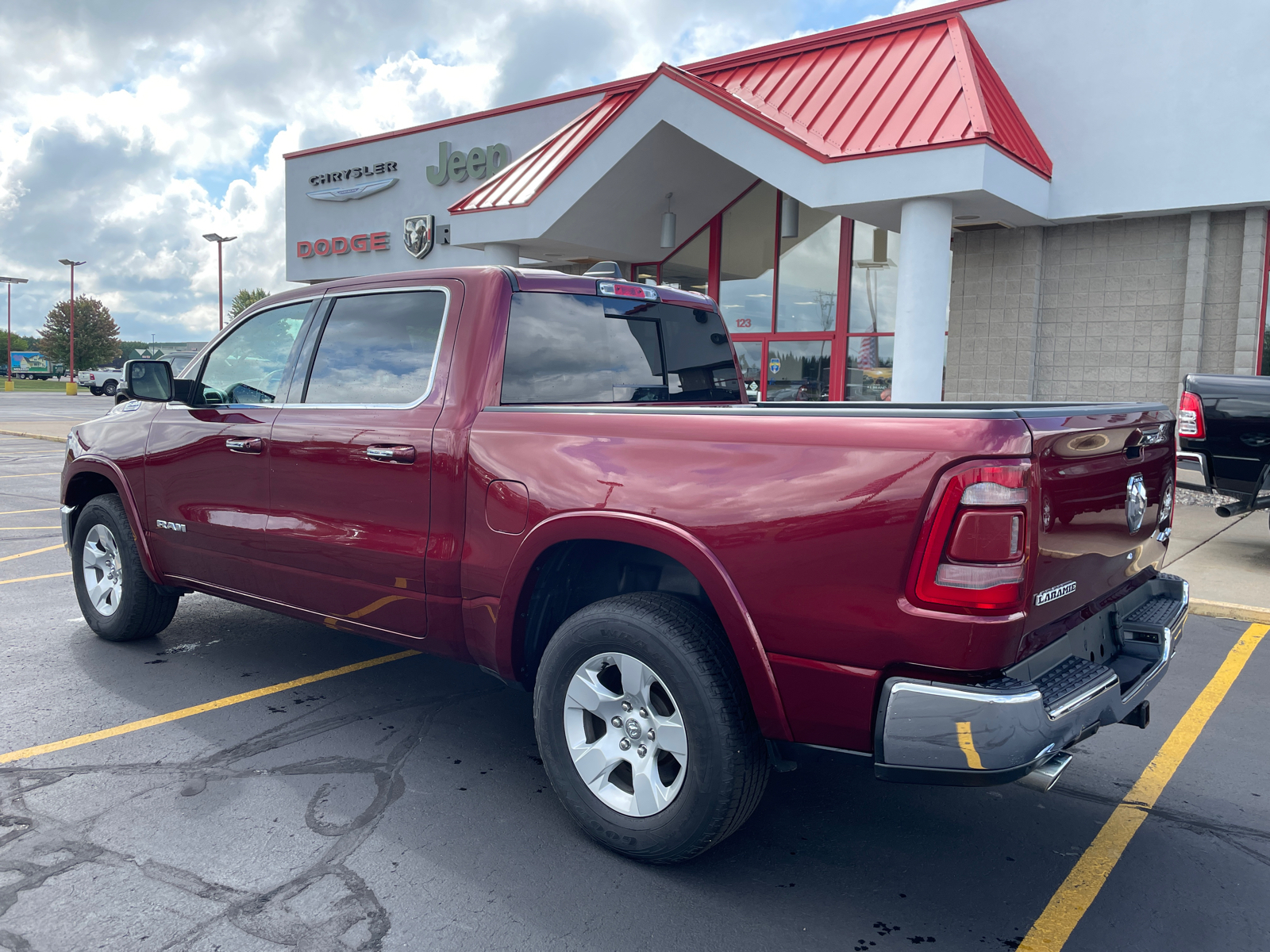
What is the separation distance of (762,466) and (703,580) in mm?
391

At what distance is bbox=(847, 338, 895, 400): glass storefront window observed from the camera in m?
13.9

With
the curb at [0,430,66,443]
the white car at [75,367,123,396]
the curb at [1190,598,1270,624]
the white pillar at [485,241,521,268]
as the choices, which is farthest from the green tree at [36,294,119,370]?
the curb at [1190,598,1270,624]

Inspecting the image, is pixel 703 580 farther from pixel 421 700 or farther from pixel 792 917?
pixel 421 700

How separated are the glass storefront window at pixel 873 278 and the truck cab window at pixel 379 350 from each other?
11.1 m

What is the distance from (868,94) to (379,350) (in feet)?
34.0

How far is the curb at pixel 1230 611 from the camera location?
6.37 metres

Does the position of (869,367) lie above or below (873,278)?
below

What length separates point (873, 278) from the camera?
14156 mm

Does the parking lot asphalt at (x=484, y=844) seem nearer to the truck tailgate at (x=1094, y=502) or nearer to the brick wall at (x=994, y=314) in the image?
the truck tailgate at (x=1094, y=502)

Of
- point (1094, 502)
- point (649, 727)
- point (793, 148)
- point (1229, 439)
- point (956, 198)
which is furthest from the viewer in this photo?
point (793, 148)

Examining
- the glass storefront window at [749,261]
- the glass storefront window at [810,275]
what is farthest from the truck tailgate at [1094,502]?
the glass storefront window at [749,261]

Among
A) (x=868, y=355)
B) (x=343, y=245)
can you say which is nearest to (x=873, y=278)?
(x=868, y=355)

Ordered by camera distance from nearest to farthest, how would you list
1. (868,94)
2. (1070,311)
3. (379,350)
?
(379,350) → (868,94) → (1070,311)

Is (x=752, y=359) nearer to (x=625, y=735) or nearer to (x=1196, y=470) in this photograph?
(x=1196, y=470)
